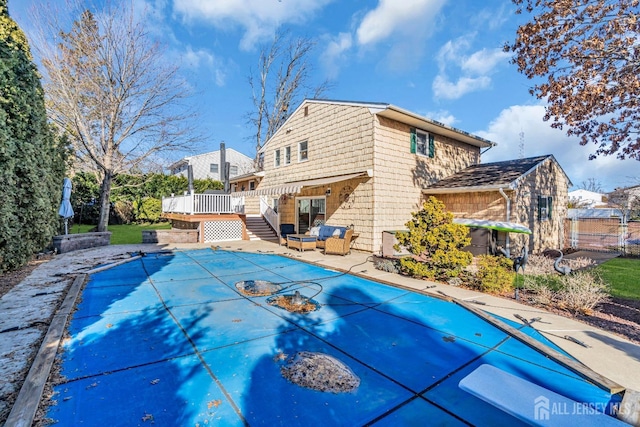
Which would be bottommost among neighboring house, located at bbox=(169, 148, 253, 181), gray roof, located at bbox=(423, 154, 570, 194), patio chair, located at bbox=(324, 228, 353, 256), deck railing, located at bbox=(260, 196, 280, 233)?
patio chair, located at bbox=(324, 228, 353, 256)

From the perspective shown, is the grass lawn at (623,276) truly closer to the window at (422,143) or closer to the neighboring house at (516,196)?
the neighboring house at (516,196)

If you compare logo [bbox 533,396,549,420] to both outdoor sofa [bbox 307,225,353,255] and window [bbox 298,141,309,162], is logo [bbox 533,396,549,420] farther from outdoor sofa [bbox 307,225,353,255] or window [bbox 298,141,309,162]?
window [bbox 298,141,309,162]

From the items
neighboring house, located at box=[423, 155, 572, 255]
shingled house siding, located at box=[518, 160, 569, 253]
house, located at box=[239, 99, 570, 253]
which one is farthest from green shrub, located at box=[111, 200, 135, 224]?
shingled house siding, located at box=[518, 160, 569, 253]

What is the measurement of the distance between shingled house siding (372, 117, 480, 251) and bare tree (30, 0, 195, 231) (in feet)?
43.1

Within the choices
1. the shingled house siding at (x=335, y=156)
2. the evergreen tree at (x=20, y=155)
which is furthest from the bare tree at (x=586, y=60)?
the evergreen tree at (x=20, y=155)

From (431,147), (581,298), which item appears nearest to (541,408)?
(581,298)

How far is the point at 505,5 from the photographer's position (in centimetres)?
872

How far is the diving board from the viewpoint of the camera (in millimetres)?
2332

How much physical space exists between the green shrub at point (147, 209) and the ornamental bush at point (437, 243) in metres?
25.6

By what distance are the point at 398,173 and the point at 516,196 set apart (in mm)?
5126

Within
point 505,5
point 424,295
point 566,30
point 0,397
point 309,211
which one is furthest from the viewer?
point 309,211

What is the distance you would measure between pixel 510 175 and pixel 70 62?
22913mm

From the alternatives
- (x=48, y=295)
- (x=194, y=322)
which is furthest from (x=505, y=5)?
(x=48, y=295)

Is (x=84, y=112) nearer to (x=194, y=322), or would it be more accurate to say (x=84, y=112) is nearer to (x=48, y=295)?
(x=48, y=295)
